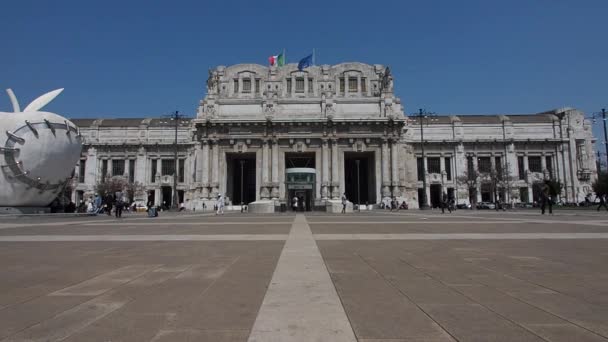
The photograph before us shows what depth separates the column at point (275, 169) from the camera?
176 feet

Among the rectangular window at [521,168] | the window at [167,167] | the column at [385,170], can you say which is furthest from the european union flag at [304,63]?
the rectangular window at [521,168]

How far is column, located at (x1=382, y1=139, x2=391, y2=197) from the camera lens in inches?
2143

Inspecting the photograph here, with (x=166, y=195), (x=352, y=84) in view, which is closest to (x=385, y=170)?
(x=352, y=84)

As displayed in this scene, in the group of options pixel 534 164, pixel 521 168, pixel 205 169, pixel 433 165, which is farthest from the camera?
pixel 534 164

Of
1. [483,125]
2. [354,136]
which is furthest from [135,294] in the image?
[483,125]

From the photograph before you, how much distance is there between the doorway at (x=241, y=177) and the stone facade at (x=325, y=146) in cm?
20

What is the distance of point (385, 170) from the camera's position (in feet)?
180

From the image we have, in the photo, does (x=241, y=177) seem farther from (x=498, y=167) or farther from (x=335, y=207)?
(x=498, y=167)

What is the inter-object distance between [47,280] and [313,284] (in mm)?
3586

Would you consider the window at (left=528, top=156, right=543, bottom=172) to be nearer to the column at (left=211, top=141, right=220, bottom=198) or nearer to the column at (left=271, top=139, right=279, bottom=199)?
the column at (left=271, top=139, right=279, bottom=199)

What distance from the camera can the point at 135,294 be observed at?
13.3ft

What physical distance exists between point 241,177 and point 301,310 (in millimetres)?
60132

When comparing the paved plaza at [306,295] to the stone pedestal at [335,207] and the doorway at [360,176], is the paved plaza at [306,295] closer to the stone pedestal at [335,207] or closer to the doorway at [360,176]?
the stone pedestal at [335,207]

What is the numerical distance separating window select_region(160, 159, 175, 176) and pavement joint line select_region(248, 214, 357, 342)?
68.6m
